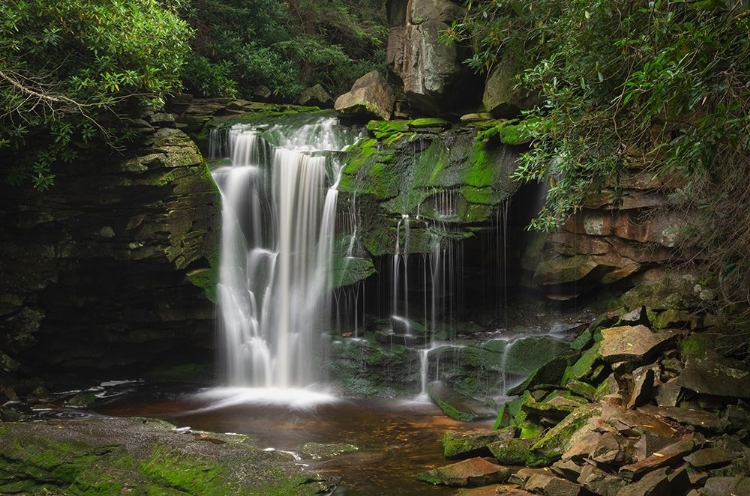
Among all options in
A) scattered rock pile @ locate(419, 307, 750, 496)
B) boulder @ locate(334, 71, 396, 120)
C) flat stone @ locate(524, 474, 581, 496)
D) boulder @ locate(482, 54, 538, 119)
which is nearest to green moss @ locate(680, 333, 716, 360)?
scattered rock pile @ locate(419, 307, 750, 496)

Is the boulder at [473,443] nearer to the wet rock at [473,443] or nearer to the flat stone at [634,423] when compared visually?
the wet rock at [473,443]

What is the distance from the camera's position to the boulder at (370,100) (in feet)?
49.7

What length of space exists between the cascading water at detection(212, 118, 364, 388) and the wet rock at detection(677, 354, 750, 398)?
699cm

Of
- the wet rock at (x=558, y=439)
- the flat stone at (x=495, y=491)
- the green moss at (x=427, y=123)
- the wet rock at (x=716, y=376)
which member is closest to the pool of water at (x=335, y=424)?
the flat stone at (x=495, y=491)

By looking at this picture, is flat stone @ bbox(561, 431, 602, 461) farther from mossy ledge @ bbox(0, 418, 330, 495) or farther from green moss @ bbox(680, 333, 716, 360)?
mossy ledge @ bbox(0, 418, 330, 495)

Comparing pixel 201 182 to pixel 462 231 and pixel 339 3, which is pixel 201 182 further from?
pixel 339 3

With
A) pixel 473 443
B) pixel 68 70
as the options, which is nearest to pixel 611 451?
pixel 473 443

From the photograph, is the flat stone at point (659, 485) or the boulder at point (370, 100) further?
the boulder at point (370, 100)

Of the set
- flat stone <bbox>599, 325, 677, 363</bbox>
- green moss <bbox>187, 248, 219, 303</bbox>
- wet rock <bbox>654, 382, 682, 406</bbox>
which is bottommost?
wet rock <bbox>654, 382, 682, 406</bbox>

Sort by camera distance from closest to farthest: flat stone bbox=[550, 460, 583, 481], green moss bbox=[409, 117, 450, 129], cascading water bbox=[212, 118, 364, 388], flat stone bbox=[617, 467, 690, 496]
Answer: flat stone bbox=[617, 467, 690, 496] < flat stone bbox=[550, 460, 583, 481] < cascading water bbox=[212, 118, 364, 388] < green moss bbox=[409, 117, 450, 129]

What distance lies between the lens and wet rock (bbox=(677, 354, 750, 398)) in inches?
280

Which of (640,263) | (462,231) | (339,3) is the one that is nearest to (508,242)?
(462,231)

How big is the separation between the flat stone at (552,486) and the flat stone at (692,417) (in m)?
1.52

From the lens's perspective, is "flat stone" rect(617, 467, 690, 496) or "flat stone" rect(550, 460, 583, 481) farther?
"flat stone" rect(550, 460, 583, 481)
